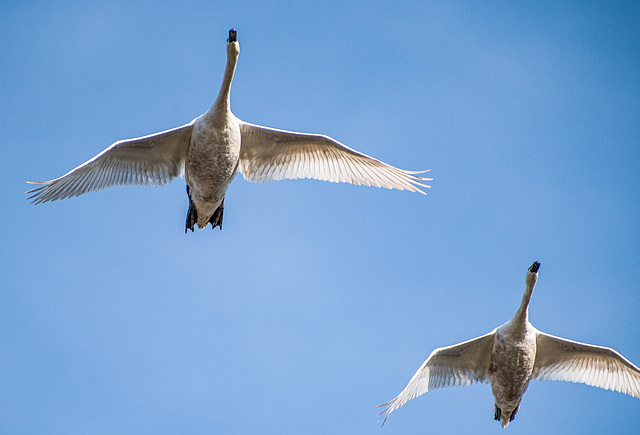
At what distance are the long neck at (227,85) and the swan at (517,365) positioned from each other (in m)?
7.53

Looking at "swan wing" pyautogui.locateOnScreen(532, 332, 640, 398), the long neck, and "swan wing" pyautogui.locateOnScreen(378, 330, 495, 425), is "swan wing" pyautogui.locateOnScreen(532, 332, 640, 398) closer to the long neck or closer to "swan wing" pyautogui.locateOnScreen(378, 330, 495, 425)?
"swan wing" pyautogui.locateOnScreen(378, 330, 495, 425)

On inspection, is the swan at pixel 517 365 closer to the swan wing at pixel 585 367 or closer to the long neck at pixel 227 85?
the swan wing at pixel 585 367

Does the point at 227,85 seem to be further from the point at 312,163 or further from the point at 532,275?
the point at 532,275

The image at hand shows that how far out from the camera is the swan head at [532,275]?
55.8ft

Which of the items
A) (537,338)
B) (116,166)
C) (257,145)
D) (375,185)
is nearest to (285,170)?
(257,145)

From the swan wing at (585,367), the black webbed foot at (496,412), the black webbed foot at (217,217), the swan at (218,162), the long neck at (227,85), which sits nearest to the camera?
the long neck at (227,85)

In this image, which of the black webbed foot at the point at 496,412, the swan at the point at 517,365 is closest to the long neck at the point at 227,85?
the swan at the point at 517,365

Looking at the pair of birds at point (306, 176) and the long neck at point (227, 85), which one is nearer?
the long neck at point (227, 85)

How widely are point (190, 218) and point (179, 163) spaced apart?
133 cm

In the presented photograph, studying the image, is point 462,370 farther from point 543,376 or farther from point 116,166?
point 116,166

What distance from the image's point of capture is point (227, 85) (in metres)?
15.4

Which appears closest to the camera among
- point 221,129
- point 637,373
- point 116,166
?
point 221,129

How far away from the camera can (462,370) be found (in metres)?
18.2

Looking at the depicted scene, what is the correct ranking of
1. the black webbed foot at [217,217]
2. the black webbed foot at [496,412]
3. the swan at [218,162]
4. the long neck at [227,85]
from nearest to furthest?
the long neck at [227,85], the swan at [218,162], the black webbed foot at [217,217], the black webbed foot at [496,412]
